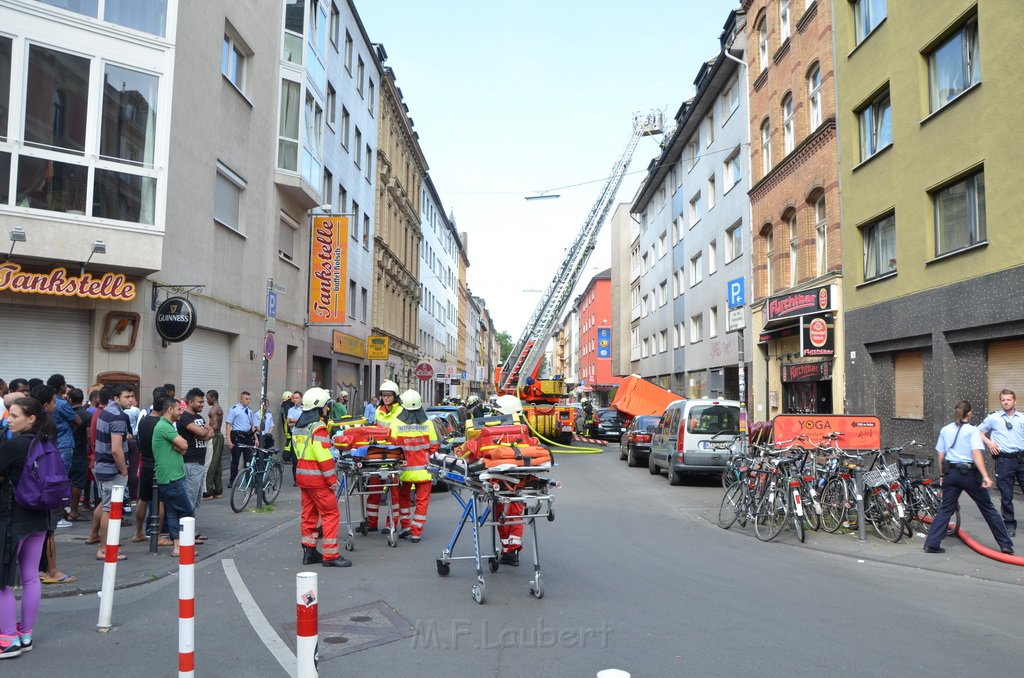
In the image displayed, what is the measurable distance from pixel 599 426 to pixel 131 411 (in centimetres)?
2359

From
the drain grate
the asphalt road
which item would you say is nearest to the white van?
the asphalt road

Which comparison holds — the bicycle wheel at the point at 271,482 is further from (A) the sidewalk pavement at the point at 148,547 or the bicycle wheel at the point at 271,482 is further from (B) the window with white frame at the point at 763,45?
(B) the window with white frame at the point at 763,45

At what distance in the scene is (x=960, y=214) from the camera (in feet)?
48.8

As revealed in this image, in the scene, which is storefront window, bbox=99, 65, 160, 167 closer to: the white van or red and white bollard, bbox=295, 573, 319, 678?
the white van

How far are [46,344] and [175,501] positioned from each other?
18.3 ft

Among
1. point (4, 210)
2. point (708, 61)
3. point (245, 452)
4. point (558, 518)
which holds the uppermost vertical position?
point (708, 61)

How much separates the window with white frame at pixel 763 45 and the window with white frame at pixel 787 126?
8.42 ft

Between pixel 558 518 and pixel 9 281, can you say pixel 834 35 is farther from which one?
pixel 9 281

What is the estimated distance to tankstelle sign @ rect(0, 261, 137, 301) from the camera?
1157 centimetres

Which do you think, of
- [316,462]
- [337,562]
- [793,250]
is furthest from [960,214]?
[337,562]

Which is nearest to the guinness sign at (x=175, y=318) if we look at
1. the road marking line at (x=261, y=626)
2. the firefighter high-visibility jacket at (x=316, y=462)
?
the firefighter high-visibility jacket at (x=316, y=462)

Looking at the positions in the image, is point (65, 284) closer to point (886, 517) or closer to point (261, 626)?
point (261, 626)

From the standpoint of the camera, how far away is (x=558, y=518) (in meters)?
11.6

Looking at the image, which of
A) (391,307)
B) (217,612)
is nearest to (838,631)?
(217,612)
